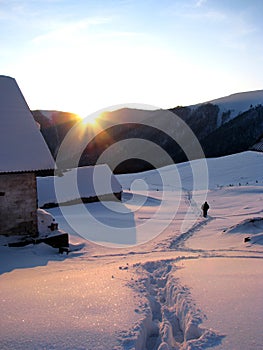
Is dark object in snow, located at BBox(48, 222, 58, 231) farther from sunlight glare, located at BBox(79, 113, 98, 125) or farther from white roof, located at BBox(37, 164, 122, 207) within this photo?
sunlight glare, located at BBox(79, 113, 98, 125)

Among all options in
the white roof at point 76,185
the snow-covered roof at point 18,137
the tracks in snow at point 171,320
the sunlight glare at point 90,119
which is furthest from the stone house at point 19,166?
the sunlight glare at point 90,119

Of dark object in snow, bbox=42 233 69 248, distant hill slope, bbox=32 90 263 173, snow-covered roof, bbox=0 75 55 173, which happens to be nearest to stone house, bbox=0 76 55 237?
snow-covered roof, bbox=0 75 55 173

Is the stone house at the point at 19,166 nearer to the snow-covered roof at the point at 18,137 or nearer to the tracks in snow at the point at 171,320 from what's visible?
the snow-covered roof at the point at 18,137

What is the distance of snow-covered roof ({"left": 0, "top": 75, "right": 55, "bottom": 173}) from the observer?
11.1 meters

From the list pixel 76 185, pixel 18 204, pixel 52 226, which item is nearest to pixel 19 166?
pixel 18 204

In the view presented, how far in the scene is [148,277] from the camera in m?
7.83

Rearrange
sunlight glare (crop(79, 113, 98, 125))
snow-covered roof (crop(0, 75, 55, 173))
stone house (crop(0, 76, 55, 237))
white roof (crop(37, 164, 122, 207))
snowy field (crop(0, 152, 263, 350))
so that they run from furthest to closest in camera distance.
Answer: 1. sunlight glare (crop(79, 113, 98, 125))
2. white roof (crop(37, 164, 122, 207))
3. stone house (crop(0, 76, 55, 237))
4. snow-covered roof (crop(0, 75, 55, 173))
5. snowy field (crop(0, 152, 263, 350))

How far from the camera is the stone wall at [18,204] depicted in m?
11.3

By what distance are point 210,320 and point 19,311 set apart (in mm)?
2908

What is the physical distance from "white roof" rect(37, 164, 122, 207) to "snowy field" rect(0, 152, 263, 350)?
254 inches

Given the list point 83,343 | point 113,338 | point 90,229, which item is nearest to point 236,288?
point 113,338

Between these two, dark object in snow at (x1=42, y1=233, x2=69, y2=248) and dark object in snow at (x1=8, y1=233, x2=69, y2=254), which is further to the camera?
dark object in snow at (x1=42, y1=233, x2=69, y2=248)

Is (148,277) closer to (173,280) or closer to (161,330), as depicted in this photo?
(173,280)

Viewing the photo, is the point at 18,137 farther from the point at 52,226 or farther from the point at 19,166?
the point at 52,226
